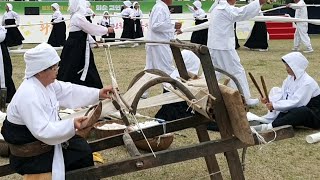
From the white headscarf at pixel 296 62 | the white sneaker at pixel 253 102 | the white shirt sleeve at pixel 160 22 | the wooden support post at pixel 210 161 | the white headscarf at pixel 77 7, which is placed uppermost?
the white headscarf at pixel 77 7

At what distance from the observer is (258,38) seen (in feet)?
47.8

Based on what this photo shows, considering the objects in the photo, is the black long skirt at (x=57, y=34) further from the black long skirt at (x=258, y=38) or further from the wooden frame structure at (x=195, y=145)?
the wooden frame structure at (x=195, y=145)

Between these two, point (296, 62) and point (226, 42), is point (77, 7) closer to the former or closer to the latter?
point (226, 42)

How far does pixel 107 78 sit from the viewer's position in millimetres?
9711

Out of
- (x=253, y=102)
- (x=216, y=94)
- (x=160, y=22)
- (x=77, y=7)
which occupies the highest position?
(x=77, y=7)

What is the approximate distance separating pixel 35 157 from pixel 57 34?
541 inches

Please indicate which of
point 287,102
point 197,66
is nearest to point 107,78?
point 197,66

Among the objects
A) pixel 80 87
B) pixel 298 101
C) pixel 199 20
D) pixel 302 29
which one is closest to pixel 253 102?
pixel 298 101

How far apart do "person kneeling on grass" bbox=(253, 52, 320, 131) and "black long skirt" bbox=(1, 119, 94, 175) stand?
2.81 m

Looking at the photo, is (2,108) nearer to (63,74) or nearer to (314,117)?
(63,74)

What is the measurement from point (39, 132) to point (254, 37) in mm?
12379

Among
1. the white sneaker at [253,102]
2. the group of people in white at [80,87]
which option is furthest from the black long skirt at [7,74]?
the white sneaker at [253,102]

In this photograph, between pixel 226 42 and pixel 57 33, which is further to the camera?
pixel 57 33

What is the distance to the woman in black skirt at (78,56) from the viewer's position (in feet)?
23.7
